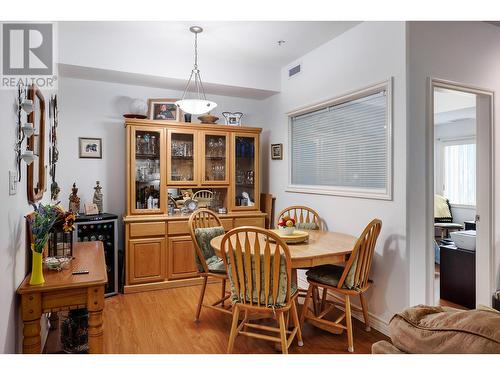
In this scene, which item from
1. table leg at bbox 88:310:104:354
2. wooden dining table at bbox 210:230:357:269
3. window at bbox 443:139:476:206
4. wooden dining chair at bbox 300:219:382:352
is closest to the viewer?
table leg at bbox 88:310:104:354

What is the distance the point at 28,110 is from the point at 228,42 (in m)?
2.29

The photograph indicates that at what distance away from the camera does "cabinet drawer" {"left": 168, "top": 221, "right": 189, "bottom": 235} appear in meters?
3.86

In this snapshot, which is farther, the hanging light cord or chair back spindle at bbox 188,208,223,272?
the hanging light cord

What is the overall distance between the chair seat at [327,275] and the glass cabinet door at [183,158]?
202 centimetres

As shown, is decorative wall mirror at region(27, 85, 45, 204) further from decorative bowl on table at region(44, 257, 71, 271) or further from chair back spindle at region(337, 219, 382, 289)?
chair back spindle at region(337, 219, 382, 289)

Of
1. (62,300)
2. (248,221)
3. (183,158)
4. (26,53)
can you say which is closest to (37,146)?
(26,53)

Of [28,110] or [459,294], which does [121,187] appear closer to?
[28,110]

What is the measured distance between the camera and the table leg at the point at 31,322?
169 centimetres

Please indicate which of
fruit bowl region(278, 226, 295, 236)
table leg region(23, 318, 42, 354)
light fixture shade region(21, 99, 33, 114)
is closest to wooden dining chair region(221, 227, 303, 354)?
fruit bowl region(278, 226, 295, 236)

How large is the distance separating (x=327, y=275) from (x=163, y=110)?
2767 millimetres

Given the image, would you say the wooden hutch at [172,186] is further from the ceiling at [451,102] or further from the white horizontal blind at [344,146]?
the ceiling at [451,102]

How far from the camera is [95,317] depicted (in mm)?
1846

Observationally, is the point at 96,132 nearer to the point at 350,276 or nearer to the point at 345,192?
the point at 345,192

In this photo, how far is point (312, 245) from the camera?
2.69 meters
